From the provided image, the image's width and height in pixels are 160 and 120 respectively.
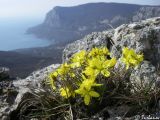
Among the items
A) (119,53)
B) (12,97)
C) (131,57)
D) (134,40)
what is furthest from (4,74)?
(131,57)

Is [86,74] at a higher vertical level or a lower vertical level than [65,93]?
higher

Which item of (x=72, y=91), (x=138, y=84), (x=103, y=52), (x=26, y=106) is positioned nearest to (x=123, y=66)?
(x=103, y=52)

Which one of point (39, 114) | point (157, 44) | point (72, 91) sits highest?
point (157, 44)

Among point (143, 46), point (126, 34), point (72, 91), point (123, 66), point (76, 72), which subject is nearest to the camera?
point (72, 91)

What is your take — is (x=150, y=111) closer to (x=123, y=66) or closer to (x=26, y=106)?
(x=123, y=66)

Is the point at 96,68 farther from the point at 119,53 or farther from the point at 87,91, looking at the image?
the point at 119,53

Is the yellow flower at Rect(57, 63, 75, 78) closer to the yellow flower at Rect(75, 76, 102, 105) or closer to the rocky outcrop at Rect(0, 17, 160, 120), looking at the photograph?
the rocky outcrop at Rect(0, 17, 160, 120)

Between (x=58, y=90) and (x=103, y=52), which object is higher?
(x=103, y=52)

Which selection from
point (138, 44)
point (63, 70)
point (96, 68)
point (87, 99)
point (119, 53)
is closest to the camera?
point (87, 99)

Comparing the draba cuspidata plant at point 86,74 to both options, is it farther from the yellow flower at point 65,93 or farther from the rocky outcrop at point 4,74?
the rocky outcrop at point 4,74

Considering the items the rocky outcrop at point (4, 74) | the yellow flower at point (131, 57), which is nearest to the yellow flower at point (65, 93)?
the yellow flower at point (131, 57)
